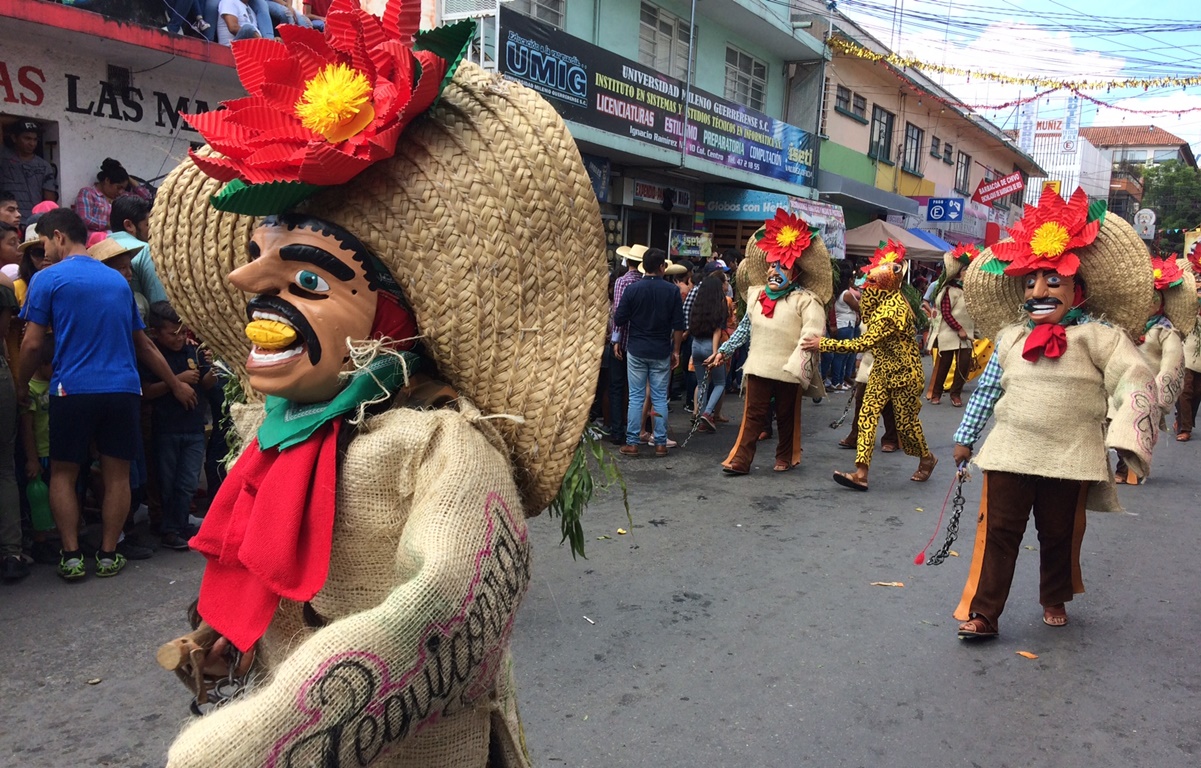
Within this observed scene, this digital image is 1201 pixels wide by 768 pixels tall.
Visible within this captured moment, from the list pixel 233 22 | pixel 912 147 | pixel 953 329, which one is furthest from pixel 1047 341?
pixel 912 147

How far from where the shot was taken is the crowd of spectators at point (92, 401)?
435 centimetres

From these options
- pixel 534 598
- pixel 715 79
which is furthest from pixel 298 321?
pixel 715 79

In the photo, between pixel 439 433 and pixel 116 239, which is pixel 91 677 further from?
pixel 439 433

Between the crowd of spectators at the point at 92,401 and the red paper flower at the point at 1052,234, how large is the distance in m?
3.89

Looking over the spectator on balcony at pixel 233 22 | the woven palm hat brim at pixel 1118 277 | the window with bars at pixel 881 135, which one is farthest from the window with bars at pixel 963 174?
the woven palm hat brim at pixel 1118 277

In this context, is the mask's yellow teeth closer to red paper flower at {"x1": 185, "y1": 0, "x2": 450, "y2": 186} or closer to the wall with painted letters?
red paper flower at {"x1": 185, "y1": 0, "x2": 450, "y2": 186}

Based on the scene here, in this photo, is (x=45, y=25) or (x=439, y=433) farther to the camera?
(x=45, y=25)

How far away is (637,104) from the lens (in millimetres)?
12406

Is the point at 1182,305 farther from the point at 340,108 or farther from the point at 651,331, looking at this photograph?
the point at 340,108

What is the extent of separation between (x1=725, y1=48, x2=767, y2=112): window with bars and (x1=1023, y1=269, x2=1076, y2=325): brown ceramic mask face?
543 inches

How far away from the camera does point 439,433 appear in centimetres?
143

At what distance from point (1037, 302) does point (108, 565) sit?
15.9 ft

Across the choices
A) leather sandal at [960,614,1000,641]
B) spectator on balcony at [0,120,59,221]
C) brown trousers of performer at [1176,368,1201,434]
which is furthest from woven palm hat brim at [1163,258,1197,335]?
spectator on balcony at [0,120,59,221]

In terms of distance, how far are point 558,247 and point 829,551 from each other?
429cm
